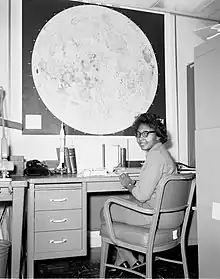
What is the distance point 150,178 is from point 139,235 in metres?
0.36

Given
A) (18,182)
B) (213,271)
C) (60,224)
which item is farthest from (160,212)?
(18,182)

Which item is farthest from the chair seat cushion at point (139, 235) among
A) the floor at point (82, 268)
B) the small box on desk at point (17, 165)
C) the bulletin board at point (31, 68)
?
the bulletin board at point (31, 68)

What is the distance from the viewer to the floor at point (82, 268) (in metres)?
2.58

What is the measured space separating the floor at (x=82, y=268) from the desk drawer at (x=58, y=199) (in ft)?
1.83

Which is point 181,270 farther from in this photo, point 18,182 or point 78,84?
point 78,84

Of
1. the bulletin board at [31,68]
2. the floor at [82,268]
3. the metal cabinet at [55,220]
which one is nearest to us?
the metal cabinet at [55,220]

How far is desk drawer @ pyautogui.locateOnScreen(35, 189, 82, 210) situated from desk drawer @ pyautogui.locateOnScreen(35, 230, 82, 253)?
0.18m

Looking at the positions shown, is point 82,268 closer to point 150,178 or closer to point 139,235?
point 139,235

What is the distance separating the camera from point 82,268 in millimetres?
2742

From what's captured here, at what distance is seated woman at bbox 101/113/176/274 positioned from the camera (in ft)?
7.32

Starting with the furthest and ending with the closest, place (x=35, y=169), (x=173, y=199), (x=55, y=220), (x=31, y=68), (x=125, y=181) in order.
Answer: (x=31, y=68) → (x=35, y=169) → (x=125, y=181) → (x=55, y=220) → (x=173, y=199)

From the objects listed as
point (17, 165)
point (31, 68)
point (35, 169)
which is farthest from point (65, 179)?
point (31, 68)

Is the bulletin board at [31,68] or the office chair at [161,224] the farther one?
the bulletin board at [31,68]

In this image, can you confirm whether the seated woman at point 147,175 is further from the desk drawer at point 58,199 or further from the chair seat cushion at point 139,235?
the desk drawer at point 58,199
